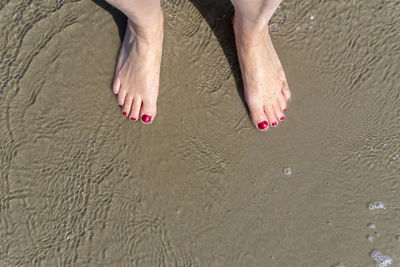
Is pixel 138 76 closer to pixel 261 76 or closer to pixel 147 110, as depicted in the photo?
pixel 147 110

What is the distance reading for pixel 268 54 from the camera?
187 cm

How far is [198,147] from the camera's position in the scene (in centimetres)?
193

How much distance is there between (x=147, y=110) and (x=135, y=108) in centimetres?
7

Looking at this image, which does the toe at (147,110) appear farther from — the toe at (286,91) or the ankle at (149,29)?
the toe at (286,91)

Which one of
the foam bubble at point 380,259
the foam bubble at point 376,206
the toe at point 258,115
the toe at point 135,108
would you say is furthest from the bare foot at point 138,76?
the foam bubble at point 380,259

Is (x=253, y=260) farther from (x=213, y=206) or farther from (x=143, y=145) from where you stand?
(x=143, y=145)

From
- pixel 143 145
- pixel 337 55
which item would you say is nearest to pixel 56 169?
pixel 143 145

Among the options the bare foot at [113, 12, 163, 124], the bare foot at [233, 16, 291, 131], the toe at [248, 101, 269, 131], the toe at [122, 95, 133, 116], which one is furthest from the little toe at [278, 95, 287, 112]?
the toe at [122, 95, 133, 116]

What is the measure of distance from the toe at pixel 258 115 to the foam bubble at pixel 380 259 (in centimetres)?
88

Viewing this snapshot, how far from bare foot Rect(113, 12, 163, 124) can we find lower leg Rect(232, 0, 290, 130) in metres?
0.44

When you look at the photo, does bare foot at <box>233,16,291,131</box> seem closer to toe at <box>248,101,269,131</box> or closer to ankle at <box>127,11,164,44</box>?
toe at <box>248,101,269,131</box>

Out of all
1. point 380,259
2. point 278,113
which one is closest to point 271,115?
point 278,113

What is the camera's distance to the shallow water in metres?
1.90

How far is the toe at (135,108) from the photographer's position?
1.92 m
